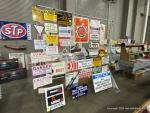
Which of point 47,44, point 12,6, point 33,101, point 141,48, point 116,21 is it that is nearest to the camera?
point 47,44

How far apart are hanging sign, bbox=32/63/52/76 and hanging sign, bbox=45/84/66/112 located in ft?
0.90

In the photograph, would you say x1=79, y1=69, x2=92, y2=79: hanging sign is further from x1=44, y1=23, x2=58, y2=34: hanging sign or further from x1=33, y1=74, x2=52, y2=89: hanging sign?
x1=44, y1=23, x2=58, y2=34: hanging sign

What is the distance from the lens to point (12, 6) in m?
3.68

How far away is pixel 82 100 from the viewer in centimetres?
257

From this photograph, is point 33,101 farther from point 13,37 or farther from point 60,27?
point 13,37

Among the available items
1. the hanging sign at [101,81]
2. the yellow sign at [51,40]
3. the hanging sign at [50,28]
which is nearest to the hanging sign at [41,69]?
the yellow sign at [51,40]

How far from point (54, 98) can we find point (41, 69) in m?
0.52

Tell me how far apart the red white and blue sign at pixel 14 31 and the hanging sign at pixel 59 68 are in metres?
2.18

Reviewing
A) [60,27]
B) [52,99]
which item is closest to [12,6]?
[60,27]

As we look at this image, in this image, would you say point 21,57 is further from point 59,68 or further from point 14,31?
point 59,68

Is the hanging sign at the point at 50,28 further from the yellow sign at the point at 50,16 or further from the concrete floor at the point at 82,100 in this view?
the concrete floor at the point at 82,100

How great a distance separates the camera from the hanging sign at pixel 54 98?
6.86 feet

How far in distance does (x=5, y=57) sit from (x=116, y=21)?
4828 millimetres

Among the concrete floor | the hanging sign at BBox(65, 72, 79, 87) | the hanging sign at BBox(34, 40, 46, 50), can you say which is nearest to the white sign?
the concrete floor
